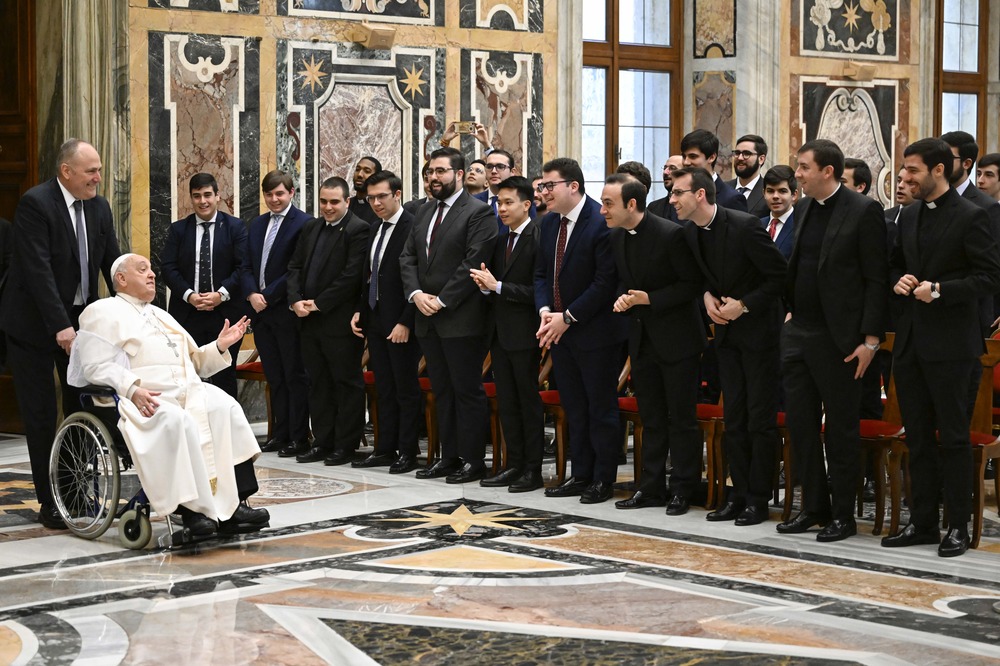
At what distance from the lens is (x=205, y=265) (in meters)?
8.53

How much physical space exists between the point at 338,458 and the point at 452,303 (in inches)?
A: 52.0

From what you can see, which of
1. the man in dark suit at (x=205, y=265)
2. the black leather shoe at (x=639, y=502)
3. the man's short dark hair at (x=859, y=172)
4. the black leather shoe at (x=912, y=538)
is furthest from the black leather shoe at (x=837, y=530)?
the man in dark suit at (x=205, y=265)

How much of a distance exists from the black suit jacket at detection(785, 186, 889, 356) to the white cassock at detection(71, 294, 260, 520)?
2390mm

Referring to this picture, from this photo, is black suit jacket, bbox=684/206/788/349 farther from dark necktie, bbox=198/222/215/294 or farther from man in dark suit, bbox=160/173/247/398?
dark necktie, bbox=198/222/215/294

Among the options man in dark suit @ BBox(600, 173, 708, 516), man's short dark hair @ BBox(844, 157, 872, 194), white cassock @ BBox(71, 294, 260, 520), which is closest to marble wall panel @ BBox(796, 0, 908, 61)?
man's short dark hair @ BBox(844, 157, 872, 194)

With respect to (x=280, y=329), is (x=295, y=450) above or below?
below

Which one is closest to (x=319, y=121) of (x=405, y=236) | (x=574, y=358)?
(x=405, y=236)

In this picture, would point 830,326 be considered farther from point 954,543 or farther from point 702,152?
point 702,152

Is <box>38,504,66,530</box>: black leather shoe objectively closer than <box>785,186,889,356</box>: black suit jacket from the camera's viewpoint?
No

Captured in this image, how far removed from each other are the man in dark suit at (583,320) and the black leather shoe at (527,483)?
20 centimetres

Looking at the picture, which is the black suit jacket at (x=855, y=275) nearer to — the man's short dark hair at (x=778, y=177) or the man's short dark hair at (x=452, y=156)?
the man's short dark hair at (x=778, y=177)

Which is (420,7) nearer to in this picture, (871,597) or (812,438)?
(812,438)

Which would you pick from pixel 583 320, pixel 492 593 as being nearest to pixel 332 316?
Answer: pixel 583 320

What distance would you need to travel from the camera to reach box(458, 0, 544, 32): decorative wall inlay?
34.1ft
